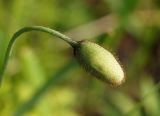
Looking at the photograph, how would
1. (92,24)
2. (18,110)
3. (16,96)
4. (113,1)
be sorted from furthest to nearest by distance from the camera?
(92,24), (113,1), (16,96), (18,110)

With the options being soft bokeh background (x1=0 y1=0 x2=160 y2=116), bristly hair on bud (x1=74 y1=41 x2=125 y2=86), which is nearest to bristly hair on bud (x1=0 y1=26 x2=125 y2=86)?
bristly hair on bud (x1=74 y1=41 x2=125 y2=86)

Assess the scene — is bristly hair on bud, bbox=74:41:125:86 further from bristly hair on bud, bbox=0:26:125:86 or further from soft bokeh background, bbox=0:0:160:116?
soft bokeh background, bbox=0:0:160:116

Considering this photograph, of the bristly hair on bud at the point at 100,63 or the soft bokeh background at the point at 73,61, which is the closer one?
the bristly hair on bud at the point at 100,63

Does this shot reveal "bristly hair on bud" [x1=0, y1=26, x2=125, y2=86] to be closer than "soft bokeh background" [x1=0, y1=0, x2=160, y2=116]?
Yes

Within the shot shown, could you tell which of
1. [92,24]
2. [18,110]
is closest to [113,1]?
[92,24]

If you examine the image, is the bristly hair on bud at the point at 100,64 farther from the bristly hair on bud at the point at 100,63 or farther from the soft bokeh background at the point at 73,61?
the soft bokeh background at the point at 73,61

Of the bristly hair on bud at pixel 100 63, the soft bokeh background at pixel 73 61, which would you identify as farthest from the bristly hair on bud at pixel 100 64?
the soft bokeh background at pixel 73 61

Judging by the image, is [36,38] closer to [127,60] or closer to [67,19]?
[67,19]
